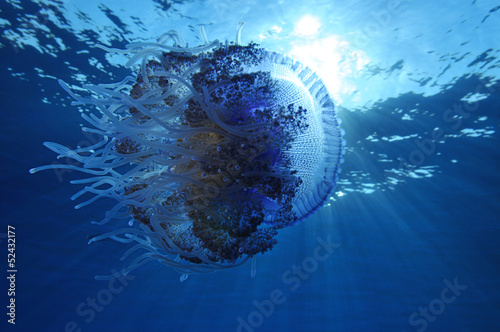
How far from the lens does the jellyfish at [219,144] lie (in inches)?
96.9

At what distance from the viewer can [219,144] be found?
97.7 inches

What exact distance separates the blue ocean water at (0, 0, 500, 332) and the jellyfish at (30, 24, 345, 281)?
143cm

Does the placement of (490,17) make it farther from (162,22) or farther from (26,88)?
(26,88)

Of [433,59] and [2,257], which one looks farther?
[2,257]

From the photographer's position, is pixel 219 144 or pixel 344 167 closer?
pixel 219 144

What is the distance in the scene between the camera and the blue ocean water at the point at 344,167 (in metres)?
6.79

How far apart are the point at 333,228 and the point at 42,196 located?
16.6 m

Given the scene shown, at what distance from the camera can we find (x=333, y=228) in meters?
17.1

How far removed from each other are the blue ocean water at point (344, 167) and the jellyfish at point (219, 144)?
143 cm

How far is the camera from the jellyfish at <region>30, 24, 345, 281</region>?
2.46m

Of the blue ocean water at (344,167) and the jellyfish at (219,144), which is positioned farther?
the blue ocean water at (344,167)

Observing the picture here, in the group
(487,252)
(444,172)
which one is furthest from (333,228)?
(487,252)

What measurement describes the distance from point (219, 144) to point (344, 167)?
1063 cm

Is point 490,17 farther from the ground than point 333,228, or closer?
farther from the ground
